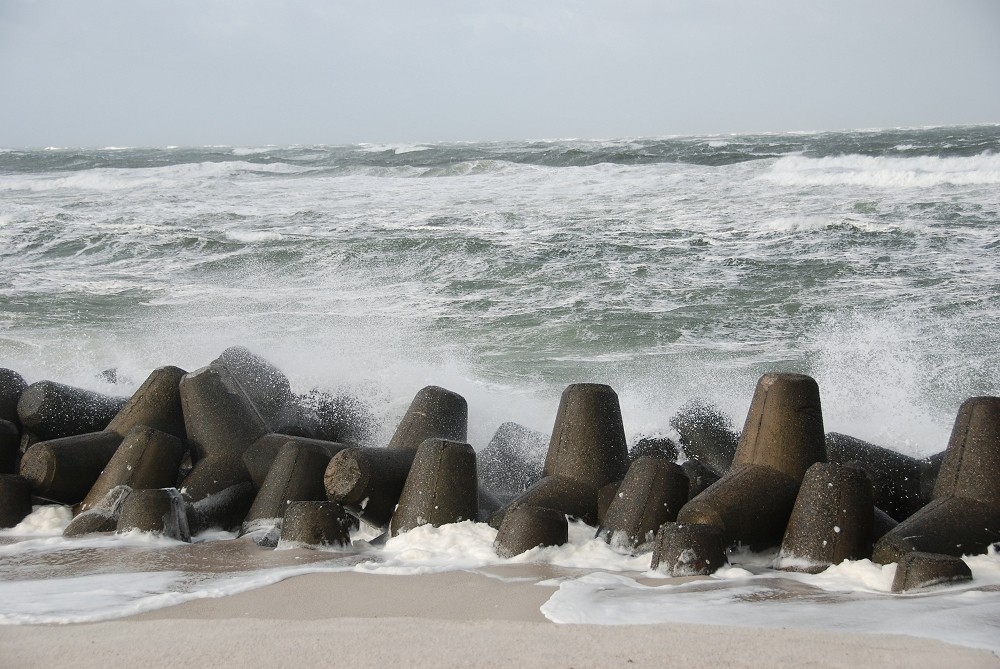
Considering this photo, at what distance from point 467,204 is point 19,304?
8986mm

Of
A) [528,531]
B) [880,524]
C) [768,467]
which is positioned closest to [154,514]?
[528,531]

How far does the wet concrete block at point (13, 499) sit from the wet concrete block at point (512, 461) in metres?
2.16

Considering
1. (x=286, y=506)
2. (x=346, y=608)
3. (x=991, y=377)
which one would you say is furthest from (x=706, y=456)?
(x=991, y=377)

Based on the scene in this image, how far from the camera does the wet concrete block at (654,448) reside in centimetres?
519

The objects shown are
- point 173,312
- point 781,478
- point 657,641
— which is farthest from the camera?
point 173,312

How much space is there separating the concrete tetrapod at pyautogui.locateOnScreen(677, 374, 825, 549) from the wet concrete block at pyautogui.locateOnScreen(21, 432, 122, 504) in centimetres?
279

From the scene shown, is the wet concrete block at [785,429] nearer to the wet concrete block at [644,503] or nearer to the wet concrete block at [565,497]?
the wet concrete block at [644,503]

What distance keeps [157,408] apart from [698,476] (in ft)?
9.03

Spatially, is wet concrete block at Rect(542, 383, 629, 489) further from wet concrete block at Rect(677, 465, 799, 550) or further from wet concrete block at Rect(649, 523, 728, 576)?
wet concrete block at Rect(649, 523, 728, 576)

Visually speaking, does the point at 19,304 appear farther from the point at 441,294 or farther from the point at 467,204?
the point at 467,204

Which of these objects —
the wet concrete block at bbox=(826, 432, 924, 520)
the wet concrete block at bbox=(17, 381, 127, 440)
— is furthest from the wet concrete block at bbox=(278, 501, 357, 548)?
the wet concrete block at bbox=(826, 432, 924, 520)

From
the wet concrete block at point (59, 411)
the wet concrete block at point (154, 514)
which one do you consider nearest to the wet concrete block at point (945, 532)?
the wet concrete block at point (154, 514)

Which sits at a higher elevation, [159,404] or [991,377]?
[159,404]

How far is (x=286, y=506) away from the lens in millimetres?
4551
